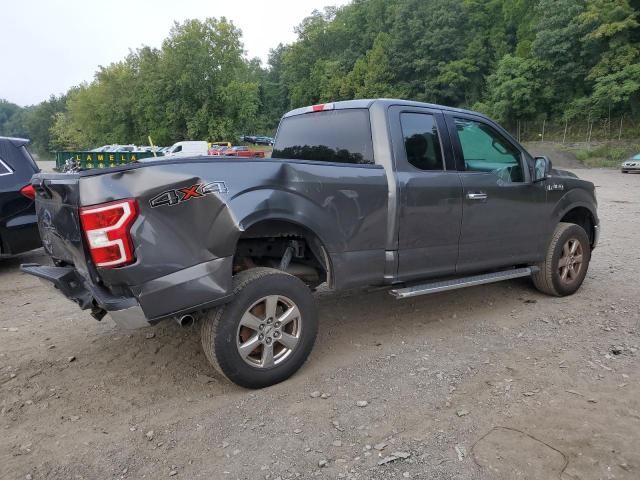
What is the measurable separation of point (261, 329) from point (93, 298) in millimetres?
1062

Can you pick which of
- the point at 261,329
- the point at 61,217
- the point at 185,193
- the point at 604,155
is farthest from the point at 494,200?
the point at 604,155

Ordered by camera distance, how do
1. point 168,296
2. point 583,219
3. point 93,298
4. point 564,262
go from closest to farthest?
point 168,296, point 93,298, point 564,262, point 583,219

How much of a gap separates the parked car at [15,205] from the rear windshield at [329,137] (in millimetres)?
3700

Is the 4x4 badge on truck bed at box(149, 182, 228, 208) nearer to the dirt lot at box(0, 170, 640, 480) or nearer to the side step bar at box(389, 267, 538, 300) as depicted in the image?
the dirt lot at box(0, 170, 640, 480)

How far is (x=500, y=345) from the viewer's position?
161 inches

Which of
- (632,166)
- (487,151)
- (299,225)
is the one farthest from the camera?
(632,166)

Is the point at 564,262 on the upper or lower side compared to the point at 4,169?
lower

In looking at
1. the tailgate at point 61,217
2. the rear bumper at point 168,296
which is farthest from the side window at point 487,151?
the tailgate at point 61,217

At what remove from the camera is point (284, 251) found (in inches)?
152

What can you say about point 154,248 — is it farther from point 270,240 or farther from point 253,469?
point 253,469

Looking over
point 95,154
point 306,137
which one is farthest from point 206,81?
point 306,137

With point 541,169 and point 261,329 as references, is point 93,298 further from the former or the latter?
point 541,169

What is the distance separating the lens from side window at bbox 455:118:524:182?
4457 mm

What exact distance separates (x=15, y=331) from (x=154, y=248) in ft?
8.30
